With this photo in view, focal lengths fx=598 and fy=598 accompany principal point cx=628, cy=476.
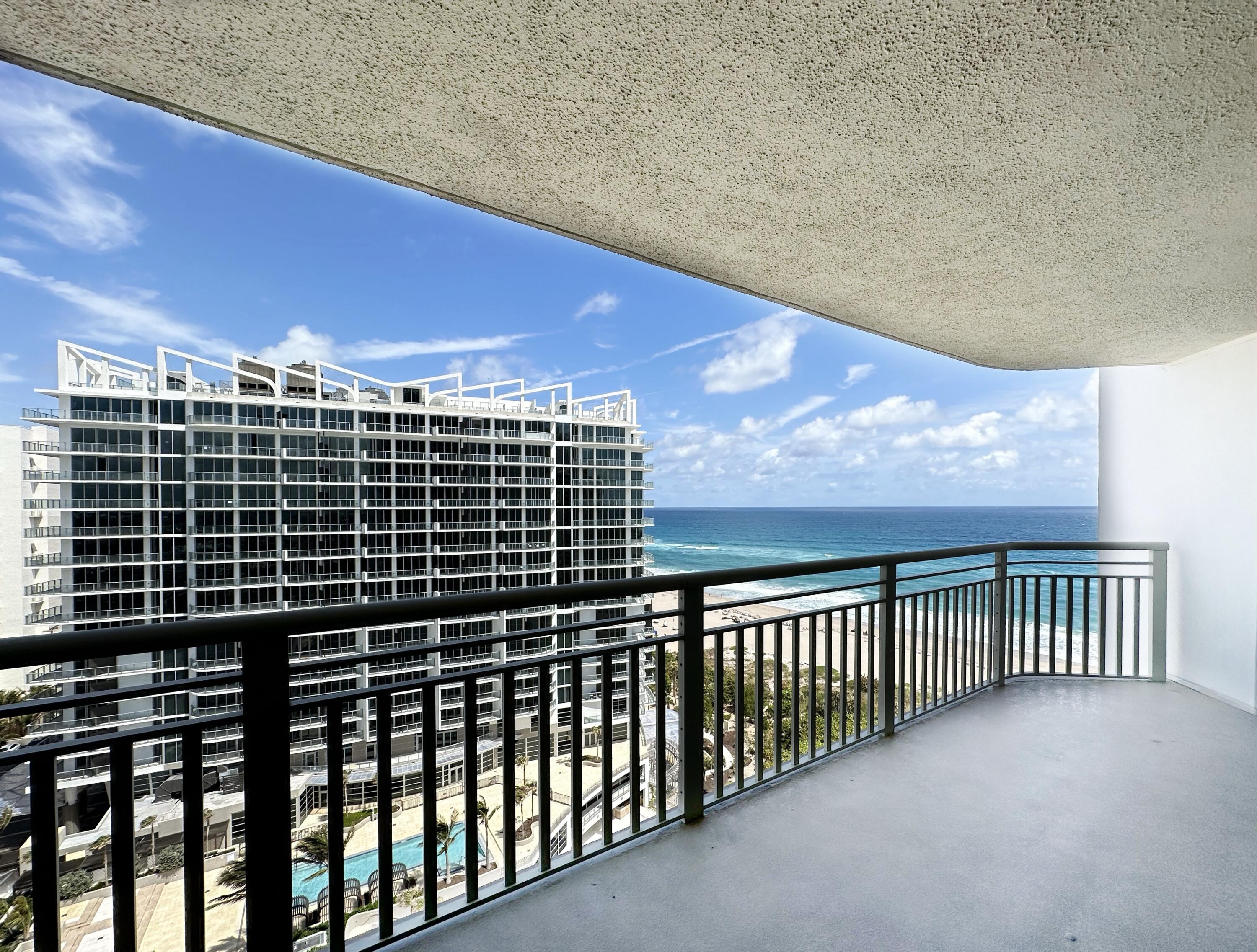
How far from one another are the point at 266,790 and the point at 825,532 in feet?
106

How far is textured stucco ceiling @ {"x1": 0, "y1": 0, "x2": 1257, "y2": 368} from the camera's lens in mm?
1098

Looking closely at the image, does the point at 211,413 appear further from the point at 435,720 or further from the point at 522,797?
the point at 435,720

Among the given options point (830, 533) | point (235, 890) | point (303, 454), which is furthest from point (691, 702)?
point (830, 533)

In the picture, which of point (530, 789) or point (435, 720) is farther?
point (530, 789)

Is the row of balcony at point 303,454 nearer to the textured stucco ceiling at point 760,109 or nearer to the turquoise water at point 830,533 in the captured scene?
the turquoise water at point 830,533

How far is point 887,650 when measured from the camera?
2.79 m

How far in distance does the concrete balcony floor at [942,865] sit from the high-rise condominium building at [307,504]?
8.75 metres

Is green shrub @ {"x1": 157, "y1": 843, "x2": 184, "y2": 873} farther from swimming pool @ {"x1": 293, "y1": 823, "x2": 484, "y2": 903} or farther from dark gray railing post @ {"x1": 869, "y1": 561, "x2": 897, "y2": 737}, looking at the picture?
swimming pool @ {"x1": 293, "y1": 823, "x2": 484, "y2": 903}

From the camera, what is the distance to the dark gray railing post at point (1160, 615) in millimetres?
3811

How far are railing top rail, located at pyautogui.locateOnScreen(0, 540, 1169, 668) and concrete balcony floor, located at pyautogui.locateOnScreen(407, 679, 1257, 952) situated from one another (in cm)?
82

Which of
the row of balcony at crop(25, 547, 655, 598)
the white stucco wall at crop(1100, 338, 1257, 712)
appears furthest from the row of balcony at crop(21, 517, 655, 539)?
the white stucco wall at crop(1100, 338, 1257, 712)

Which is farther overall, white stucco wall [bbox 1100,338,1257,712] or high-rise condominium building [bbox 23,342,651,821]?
high-rise condominium building [bbox 23,342,651,821]

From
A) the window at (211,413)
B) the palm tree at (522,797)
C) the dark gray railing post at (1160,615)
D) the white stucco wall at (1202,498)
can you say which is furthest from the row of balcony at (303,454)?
the dark gray railing post at (1160,615)

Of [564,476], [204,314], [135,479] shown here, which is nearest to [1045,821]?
[135,479]
